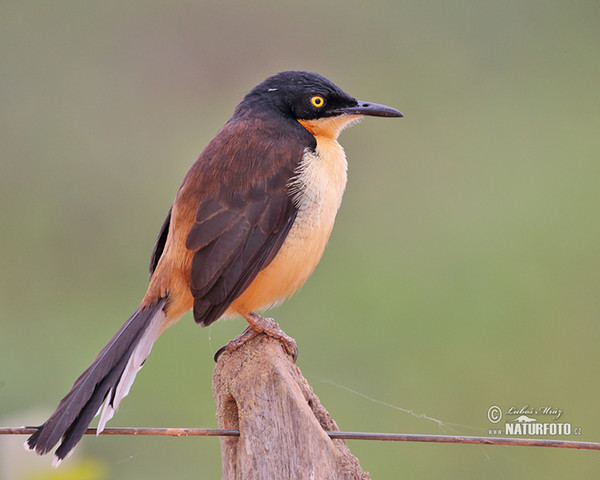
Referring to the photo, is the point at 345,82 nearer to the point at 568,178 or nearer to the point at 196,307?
the point at 568,178

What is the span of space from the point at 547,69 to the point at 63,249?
17.6 feet

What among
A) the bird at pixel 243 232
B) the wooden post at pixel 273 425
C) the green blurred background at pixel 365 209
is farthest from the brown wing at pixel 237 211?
the green blurred background at pixel 365 209

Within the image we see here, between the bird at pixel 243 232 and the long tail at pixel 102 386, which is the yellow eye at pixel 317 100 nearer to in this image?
the bird at pixel 243 232

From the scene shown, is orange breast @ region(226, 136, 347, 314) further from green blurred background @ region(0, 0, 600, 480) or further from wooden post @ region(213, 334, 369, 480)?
green blurred background @ region(0, 0, 600, 480)

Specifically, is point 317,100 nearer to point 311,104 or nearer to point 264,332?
point 311,104

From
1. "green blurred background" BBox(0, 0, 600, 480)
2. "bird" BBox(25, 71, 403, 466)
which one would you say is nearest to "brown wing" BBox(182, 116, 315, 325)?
"bird" BBox(25, 71, 403, 466)

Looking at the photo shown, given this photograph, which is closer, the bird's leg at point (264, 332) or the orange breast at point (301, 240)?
the bird's leg at point (264, 332)

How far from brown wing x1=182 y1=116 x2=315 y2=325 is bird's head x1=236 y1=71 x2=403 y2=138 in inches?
9.8

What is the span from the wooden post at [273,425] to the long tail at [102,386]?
1.14 feet

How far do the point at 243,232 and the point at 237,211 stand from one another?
9 cm

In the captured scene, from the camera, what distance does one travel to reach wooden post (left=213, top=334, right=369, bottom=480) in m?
2.63

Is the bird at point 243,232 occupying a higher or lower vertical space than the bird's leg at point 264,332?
higher

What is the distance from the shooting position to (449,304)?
22.8 feet

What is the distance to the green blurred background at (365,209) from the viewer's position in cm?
609
